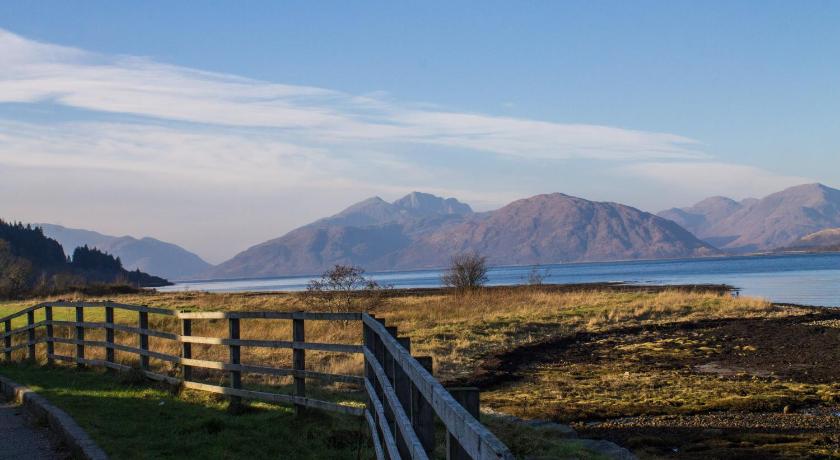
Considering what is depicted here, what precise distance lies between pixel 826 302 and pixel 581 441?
44.0 metres

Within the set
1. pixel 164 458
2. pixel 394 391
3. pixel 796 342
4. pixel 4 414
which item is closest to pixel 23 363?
pixel 4 414

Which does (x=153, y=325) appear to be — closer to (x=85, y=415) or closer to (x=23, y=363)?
(x=23, y=363)

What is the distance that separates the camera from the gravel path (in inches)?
402

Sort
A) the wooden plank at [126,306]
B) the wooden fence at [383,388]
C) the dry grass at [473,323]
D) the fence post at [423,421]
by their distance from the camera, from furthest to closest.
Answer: the dry grass at [473,323] → the wooden plank at [126,306] → the fence post at [423,421] → the wooden fence at [383,388]

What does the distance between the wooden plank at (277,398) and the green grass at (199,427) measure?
19 cm

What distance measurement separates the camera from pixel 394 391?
6254mm

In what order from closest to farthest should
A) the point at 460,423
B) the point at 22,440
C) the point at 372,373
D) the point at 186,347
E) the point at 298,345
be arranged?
the point at 460,423 → the point at 372,373 → the point at 22,440 → the point at 298,345 → the point at 186,347

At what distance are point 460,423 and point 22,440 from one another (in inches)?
380

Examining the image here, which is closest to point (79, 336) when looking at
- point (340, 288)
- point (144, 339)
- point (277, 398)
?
point (144, 339)

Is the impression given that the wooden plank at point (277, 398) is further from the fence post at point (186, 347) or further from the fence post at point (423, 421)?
the fence post at point (423, 421)

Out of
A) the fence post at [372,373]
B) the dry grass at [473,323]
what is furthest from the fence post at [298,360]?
the dry grass at [473,323]

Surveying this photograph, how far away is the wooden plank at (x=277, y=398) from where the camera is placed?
1068 centimetres

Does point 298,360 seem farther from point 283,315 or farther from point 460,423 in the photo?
point 460,423

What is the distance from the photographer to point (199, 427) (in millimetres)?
11531
